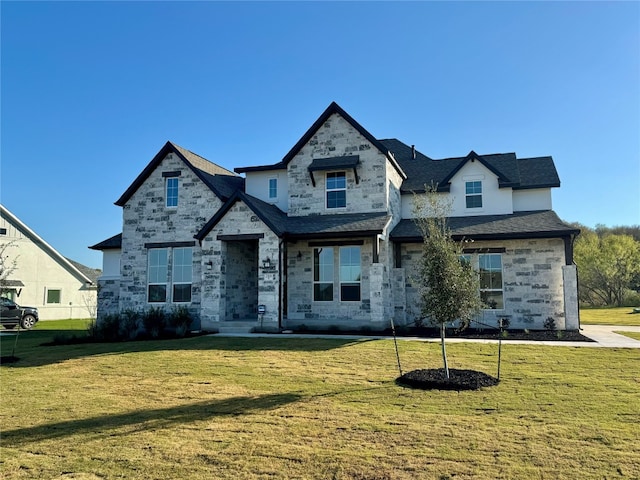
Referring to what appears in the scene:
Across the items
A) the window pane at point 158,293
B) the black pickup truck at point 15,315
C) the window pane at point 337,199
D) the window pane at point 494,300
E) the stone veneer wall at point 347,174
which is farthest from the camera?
the black pickup truck at point 15,315

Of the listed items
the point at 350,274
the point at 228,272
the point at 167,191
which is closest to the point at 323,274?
the point at 350,274

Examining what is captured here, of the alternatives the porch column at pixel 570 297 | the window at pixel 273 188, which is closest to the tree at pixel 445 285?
the porch column at pixel 570 297

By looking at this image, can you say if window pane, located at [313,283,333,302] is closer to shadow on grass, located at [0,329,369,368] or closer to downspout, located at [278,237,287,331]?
downspout, located at [278,237,287,331]

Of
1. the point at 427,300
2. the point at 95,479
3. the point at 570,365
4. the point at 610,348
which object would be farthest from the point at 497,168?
the point at 95,479

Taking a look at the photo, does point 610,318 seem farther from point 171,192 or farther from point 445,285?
point 171,192

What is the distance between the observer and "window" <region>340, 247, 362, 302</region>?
60.6 feet

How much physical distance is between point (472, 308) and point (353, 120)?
12.1 metres

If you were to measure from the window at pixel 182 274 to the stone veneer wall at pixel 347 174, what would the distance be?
4.88 m

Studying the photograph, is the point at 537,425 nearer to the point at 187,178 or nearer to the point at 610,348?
the point at 610,348

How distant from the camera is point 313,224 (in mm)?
18922

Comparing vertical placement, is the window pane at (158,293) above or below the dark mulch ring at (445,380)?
above

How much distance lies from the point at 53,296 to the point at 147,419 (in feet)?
101

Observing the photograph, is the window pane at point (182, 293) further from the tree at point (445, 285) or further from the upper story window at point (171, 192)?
the tree at point (445, 285)

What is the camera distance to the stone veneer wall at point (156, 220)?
19969 mm
